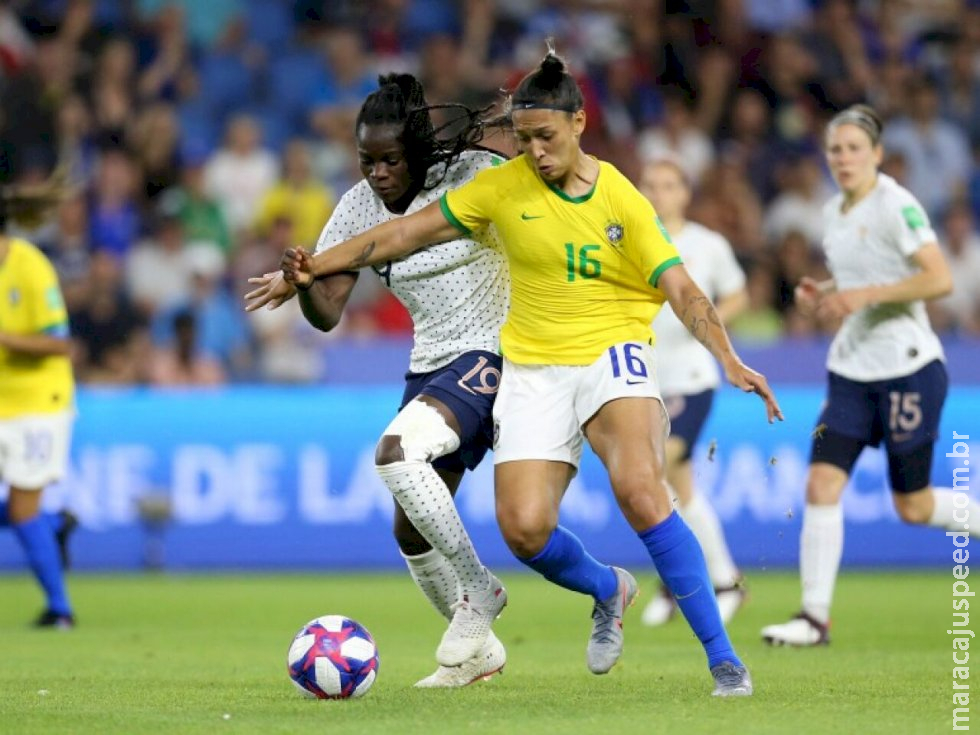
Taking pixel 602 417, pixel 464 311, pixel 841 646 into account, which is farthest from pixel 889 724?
pixel 841 646

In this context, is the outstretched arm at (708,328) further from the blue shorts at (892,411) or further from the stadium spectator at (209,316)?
the stadium spectator at (209,316)

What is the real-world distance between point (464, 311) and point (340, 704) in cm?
169

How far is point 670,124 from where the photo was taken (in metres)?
17.4

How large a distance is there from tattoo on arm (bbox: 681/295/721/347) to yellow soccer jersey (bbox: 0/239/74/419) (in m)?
5.17

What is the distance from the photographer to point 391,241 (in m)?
6.90

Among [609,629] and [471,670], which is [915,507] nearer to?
[609,629]

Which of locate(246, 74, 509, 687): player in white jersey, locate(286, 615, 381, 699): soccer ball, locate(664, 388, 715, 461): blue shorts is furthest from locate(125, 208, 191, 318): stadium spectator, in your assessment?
locate(286, 615, 381, 699): soccer ball

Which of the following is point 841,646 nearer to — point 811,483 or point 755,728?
point 811,483

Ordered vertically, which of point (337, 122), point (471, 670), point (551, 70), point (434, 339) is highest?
point (337, 122)

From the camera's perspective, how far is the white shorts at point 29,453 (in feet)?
34.2

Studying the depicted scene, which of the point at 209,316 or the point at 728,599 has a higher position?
the point at 209,316

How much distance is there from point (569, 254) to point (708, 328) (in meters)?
0.68

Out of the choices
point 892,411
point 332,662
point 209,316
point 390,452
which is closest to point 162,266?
point 209,316

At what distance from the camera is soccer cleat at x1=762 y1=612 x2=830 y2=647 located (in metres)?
8.88
